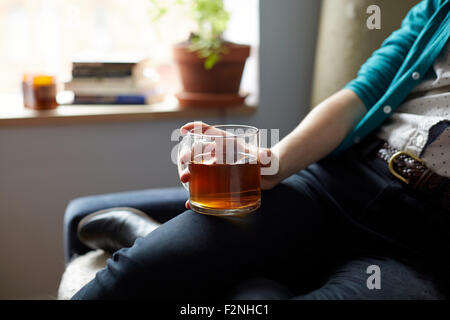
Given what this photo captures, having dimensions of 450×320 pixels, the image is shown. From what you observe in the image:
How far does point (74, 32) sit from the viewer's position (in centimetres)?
187

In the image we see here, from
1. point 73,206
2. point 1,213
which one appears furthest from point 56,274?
point 73,206

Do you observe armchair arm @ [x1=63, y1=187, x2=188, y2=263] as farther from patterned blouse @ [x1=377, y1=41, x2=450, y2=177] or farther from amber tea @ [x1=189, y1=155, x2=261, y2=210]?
patterned blouse @ [x1=377, y1=41, x2=450, y2=177]

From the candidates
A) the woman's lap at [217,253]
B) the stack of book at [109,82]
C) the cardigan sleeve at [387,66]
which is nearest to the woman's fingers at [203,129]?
the woman's lap at [217,253]

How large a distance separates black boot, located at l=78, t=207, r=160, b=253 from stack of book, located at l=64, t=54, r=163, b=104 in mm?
694

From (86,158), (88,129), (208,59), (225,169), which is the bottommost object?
(86,158)

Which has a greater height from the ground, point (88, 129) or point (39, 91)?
point (39, 91)

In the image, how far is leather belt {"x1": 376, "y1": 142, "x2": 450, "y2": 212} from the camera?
2.82 feet

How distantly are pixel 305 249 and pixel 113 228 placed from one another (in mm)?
428

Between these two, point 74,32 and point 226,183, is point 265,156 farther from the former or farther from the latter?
point 74,32

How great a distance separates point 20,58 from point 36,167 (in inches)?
19.3

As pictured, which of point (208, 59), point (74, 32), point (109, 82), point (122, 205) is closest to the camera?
point (122, 205)

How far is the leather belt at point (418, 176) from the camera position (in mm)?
860

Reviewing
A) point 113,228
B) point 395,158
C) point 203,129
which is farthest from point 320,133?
point 113,228
